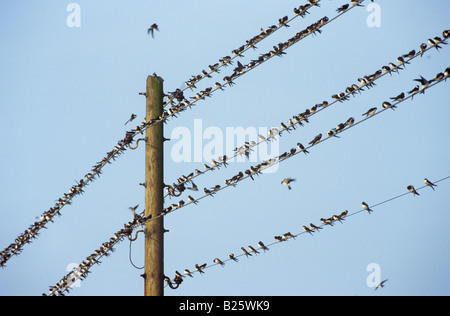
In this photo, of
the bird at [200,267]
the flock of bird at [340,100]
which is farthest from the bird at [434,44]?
the bird at [200,267]

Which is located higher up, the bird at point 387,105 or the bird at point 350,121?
the bird at point 387,105

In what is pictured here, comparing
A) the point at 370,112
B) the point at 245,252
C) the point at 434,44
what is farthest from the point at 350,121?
the point at 245,252

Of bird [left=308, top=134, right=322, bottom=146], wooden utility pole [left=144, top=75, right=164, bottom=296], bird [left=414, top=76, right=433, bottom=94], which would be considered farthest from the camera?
wooden utility pole [left=144, top=75, right=164, bottom=296]

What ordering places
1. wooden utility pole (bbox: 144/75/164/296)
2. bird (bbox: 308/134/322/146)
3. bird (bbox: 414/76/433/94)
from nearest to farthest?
bird (bbox: 414/76/433/94), bird (bbox: 308/134/322/146), wooden utility pole (bbox: 144/75/164/296)

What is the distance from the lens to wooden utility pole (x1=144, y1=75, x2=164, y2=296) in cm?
1028

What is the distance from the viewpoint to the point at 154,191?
10.6 metres

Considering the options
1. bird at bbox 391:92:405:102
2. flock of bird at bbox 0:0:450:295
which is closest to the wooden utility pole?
flock of bird at bbox 0:0:450:295

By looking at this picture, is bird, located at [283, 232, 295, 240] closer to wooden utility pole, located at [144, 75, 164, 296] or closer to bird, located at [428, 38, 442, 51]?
wooden utility pole, located at [144, 75, 164, 296]

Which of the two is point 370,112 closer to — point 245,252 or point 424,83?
point 424,83

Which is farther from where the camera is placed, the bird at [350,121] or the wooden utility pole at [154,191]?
the wooden utility pole at [154,191]

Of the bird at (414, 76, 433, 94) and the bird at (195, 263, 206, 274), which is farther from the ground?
the bird at (414, 76, 433, 94)

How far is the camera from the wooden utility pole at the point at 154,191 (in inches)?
405

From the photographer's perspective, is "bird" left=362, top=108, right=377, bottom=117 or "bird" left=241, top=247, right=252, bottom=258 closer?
"bird" left=362, top=108, right=377, bottom=117

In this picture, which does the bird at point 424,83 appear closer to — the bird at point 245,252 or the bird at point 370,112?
the bird at point 370,112
